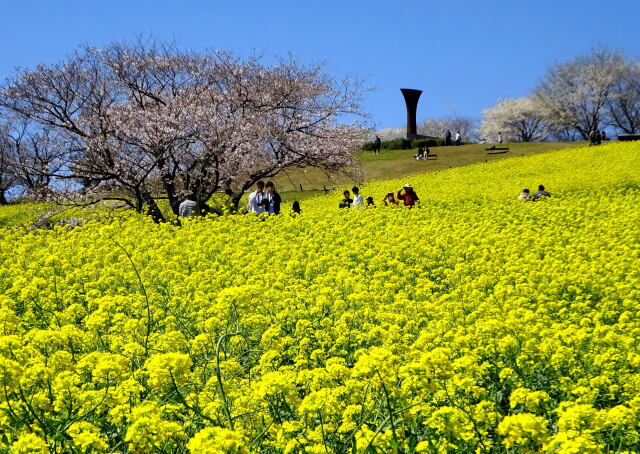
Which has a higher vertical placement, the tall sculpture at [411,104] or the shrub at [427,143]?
the tall sculpture at [411,104]

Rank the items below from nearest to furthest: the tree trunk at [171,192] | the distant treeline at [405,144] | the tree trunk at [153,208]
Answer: the tree trunk at [153,208], the tree trunk at [171,192], the distant treeline at [405,144]

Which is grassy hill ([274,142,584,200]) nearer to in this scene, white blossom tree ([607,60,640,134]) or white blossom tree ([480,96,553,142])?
white blossom tree ([607,60,640,134])

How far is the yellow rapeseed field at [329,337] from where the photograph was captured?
Answer: 13.6ft

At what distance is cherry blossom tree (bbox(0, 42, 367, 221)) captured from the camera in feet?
68.5

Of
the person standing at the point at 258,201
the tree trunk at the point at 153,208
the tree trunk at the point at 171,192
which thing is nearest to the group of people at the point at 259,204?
the person standing at the point at 258,201

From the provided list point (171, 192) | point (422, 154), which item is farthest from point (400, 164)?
point (171, 192)

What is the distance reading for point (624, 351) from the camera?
6562 mm

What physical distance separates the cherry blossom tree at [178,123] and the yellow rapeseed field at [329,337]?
350cm

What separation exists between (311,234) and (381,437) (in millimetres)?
12162

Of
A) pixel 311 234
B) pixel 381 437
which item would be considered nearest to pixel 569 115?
pixel 311 234

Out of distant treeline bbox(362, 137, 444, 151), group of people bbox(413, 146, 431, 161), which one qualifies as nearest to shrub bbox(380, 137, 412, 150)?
distant treeline bbox(362, 137, 444, 151)

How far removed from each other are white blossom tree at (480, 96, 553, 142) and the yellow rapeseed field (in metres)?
71.0

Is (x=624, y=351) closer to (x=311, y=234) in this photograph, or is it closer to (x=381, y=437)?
(x=381, y=437)

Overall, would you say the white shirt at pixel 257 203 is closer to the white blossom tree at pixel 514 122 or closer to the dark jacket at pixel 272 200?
the dark jacket at pixel 272 200
